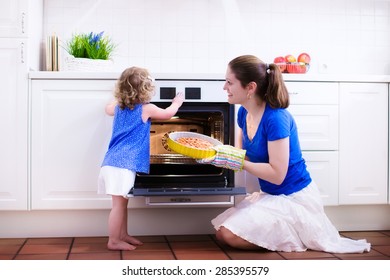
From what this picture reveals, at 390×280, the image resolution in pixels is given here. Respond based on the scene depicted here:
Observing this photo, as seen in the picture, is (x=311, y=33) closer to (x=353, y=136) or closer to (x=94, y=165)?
(x=353, y=136)

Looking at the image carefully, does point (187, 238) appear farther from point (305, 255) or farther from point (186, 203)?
point (305, 255)

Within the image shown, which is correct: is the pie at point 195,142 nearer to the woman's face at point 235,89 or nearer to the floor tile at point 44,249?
the woman's face at point 235,89

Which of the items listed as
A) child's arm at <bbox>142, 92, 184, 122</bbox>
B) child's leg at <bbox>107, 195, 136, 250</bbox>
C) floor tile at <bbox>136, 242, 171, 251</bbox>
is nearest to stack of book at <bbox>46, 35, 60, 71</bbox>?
child's arm at <bbox>142, 92, 184, 122</bbox>

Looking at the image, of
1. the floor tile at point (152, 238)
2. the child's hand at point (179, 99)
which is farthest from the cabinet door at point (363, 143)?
the floor tile at point (152, 238)

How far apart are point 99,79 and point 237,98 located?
0.72 meters

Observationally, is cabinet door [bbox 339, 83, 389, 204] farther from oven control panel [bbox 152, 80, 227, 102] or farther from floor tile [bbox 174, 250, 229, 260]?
floor tile [bbox 174, 250, 229, 260]

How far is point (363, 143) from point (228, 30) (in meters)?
1.10

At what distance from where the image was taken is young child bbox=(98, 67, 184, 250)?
2.57m

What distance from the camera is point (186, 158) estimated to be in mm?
2930

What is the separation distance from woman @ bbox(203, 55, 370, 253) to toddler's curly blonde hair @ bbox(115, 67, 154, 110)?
1.26ft

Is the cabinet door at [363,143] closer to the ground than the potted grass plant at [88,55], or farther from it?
closer to the ground

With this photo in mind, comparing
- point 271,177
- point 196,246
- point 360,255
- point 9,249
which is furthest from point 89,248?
point 360,255

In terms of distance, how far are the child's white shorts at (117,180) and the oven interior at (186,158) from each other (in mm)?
81

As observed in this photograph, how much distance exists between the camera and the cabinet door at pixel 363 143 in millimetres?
2975
